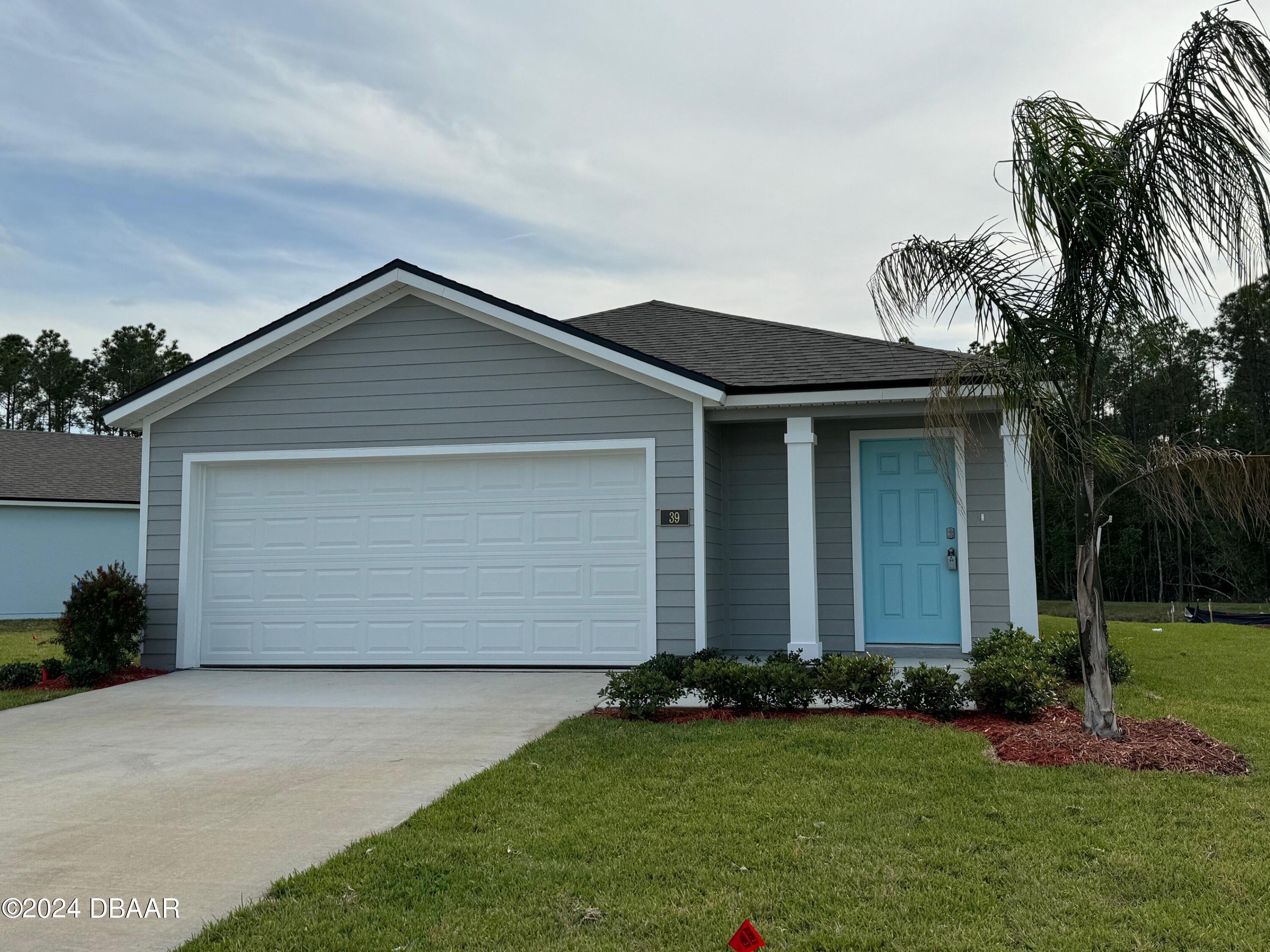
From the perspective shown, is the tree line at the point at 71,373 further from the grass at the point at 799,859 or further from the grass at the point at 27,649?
the grass at the point at 799,859

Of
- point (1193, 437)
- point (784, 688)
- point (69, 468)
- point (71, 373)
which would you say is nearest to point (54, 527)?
point (69, 468)

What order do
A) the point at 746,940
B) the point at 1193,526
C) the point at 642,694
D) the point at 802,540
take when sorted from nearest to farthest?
the point at 746,940 < the point at 642,694 < the point at 802,540 < the point at 1193,526

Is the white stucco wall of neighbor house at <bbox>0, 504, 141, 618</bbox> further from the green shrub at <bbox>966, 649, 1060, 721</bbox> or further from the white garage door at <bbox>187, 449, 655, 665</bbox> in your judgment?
the green shrub at <bbox>966, 649, 1060, 721</bbox>

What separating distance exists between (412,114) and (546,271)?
5.15m

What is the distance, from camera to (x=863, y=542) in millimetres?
10281

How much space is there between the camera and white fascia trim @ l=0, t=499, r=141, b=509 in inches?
756

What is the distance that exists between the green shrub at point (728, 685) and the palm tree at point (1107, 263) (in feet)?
7.51

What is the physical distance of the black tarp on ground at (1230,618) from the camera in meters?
19.6

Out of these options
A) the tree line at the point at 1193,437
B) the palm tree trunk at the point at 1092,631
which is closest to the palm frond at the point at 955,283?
the palm tree trunk at the point at 1092,631

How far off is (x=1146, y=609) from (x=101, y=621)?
1071 inches

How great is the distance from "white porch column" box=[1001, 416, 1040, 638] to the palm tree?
9.82 ft

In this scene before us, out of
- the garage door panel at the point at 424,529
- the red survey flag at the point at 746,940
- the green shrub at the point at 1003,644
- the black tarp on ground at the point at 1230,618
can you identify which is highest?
the garage door panel at the point at 424,529

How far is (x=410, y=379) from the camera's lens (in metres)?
10.2

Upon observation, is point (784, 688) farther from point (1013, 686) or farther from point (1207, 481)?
point (1207, 481)
